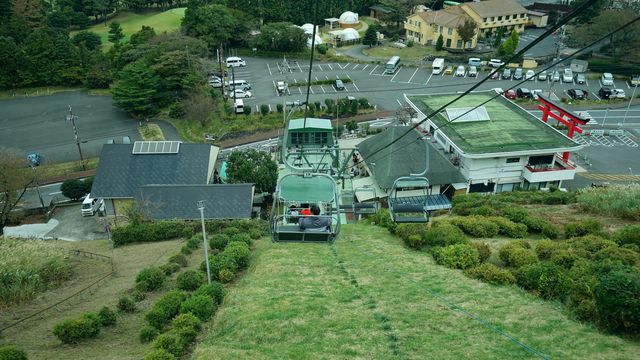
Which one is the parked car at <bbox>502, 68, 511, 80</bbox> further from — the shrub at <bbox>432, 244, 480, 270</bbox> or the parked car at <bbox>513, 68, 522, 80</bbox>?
the shrub at <bbox>432, 244, 480, 270</bbox>

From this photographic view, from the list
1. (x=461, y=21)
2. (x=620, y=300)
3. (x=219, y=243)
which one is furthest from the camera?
(x=461, y=21)

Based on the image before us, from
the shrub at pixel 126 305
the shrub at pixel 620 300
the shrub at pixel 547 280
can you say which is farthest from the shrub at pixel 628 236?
the shrub at pixel 126 305

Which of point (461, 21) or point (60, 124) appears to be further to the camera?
point (461, 21)

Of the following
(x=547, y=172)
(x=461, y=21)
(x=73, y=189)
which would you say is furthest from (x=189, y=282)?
(x=461, y=21)

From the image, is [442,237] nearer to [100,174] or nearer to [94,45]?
[100,174]

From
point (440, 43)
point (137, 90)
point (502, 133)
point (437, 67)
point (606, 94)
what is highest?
point (440, 43)

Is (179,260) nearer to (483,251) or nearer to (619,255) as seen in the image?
(483,251)
